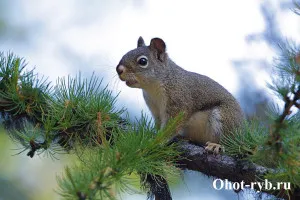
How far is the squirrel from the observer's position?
3.10m

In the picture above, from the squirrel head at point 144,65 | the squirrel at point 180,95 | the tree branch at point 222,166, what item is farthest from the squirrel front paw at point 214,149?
the squirrel head at point 144,65

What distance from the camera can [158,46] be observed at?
11.0 ft

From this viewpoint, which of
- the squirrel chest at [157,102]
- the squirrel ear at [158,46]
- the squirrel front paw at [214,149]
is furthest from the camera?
the squirrel ear at [158,46]

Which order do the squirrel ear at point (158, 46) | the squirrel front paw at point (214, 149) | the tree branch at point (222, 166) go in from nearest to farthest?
the tree branch at point (222, 166), the squirrel front paw at point (214, 149), the squirrel ear at point (158, 46)

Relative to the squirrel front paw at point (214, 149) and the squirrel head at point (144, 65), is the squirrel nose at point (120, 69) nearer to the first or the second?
the squirrel head at point (144, 65)

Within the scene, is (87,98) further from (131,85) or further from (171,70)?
(171,70)

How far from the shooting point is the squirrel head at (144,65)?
123 inches

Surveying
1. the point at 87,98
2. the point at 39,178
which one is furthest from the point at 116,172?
the point at 39,178

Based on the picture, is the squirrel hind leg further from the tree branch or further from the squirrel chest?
the tree branch

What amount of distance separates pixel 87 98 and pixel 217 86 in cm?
106

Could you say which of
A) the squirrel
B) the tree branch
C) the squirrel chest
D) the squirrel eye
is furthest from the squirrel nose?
the tree branch

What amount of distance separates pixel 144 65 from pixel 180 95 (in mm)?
286

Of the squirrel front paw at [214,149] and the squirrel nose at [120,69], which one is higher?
the squirrel nose at [120,69]

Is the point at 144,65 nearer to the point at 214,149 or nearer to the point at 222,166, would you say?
the point at 214,149
